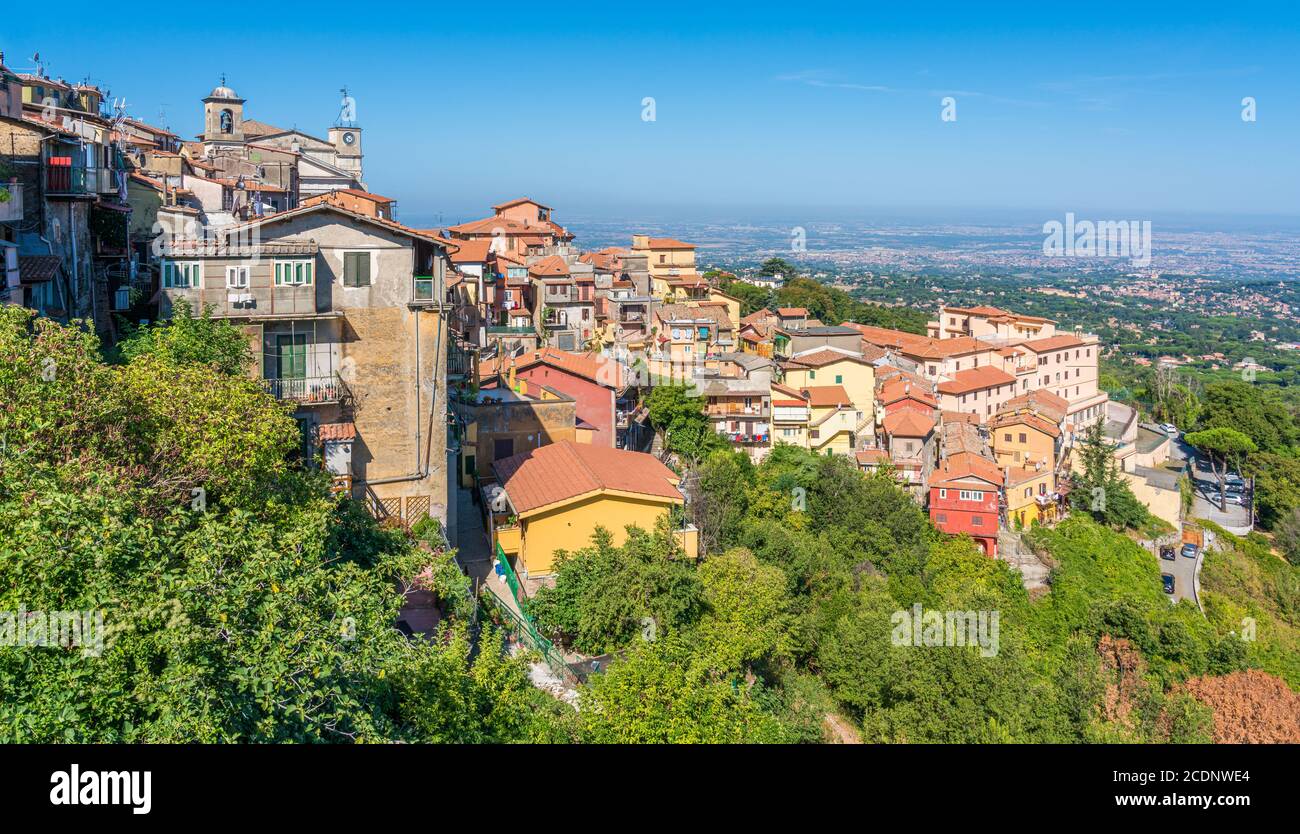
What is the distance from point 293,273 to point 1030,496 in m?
30.0

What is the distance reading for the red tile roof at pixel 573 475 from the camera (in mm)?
19594

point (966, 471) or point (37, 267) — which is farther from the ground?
point (37, 267)

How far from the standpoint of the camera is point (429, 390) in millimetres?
17891

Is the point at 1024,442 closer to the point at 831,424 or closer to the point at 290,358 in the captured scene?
the point at 831,424

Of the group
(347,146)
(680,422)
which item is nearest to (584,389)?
(680,422)

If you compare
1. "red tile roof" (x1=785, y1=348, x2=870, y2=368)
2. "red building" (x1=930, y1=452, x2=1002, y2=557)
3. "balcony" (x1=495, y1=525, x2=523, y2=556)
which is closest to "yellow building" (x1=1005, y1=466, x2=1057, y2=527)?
"red building" (x1=930, y1=452, x2=1002, y2=557)

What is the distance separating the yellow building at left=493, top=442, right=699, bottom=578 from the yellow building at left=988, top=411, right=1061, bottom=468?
24.0 meters

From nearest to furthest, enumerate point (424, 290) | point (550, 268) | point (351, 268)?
point (351, 268) < point (424, 290) < point (550, 268)

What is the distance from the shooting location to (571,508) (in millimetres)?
19438

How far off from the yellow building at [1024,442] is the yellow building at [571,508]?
78.8ft

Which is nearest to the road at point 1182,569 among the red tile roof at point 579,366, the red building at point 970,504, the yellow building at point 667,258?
the red building at point 970,504

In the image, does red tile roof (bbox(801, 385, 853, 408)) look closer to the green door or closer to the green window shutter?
the green window shutter

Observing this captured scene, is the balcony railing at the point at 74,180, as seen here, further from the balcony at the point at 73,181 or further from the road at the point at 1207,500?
the road at the point at 1207,500
